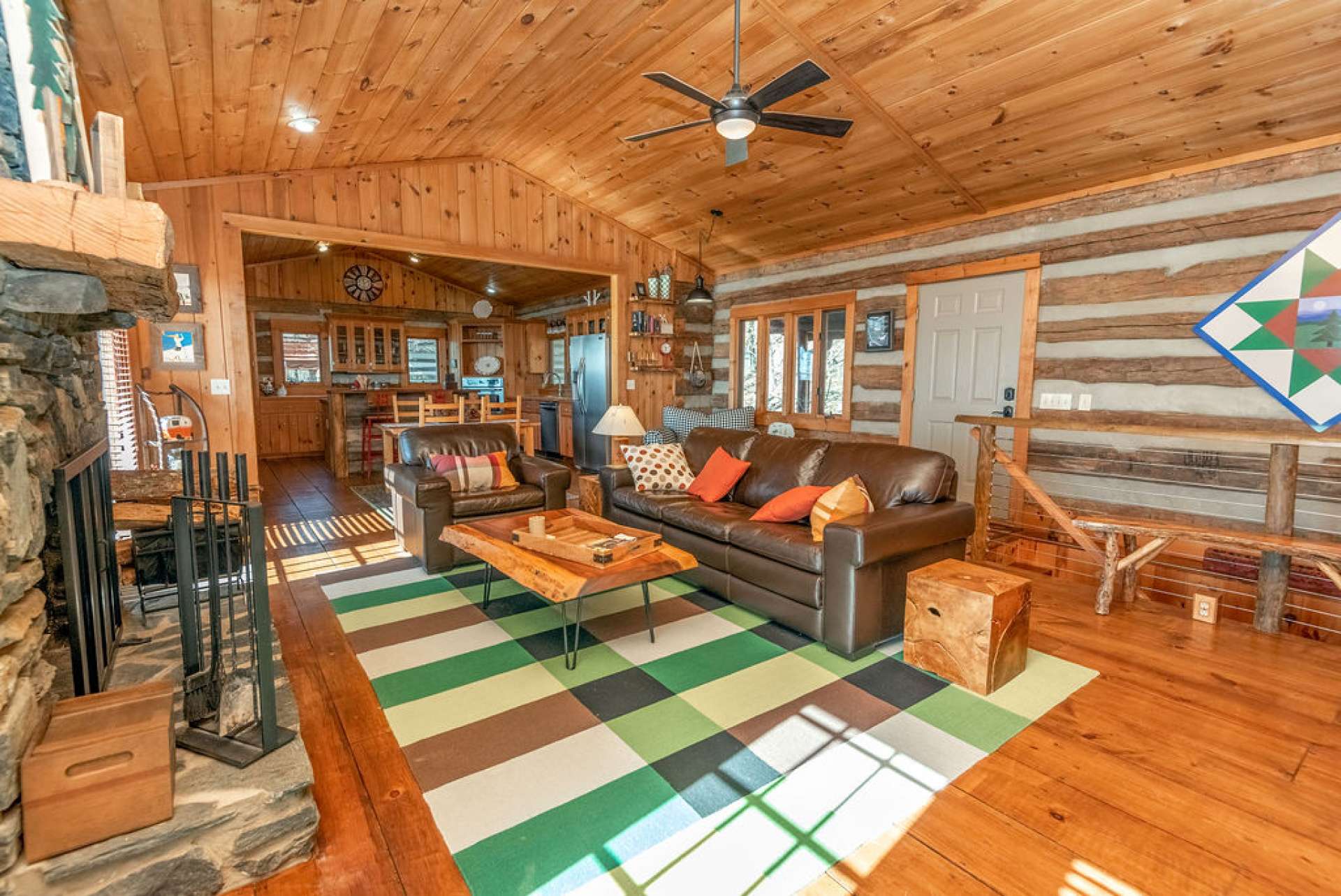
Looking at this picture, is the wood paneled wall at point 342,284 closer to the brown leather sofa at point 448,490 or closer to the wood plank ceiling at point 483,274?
the wood plank ceiling at point 483,274

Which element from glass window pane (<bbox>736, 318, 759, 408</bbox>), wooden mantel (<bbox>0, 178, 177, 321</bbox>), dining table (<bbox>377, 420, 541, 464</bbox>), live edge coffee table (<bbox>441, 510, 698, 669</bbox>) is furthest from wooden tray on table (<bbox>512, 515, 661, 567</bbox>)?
glass window pane (<bbox>736, 318, 759, 408</bbox>)

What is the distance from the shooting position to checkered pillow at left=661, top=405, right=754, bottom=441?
20.0ft

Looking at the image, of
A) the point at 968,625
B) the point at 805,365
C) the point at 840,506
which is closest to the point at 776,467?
the point at 840,506

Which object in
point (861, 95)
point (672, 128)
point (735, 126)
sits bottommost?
point (735, 126)

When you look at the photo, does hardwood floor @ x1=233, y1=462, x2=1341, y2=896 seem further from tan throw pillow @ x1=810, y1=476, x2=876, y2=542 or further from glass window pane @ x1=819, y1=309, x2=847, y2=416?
glass window pane @ x1=819, y1=309, x2=847, y2=416

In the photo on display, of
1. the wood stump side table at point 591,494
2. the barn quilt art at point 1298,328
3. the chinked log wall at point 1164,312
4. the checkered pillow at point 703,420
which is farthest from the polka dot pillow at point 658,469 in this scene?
the barn quilt art at point 1298,328

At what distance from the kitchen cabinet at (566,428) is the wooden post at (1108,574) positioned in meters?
6.44

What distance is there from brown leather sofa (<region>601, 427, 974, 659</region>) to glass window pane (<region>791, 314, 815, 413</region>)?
2503 millimetres

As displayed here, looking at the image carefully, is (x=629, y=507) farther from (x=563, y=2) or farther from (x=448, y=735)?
(x=563, y=2)

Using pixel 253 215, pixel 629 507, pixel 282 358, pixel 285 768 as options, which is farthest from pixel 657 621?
pixel 282 358

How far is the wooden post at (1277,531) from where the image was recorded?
3.13 m

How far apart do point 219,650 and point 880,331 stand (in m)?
5.39

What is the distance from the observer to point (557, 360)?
10.2m

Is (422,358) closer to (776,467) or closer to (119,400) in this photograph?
(119,400)
